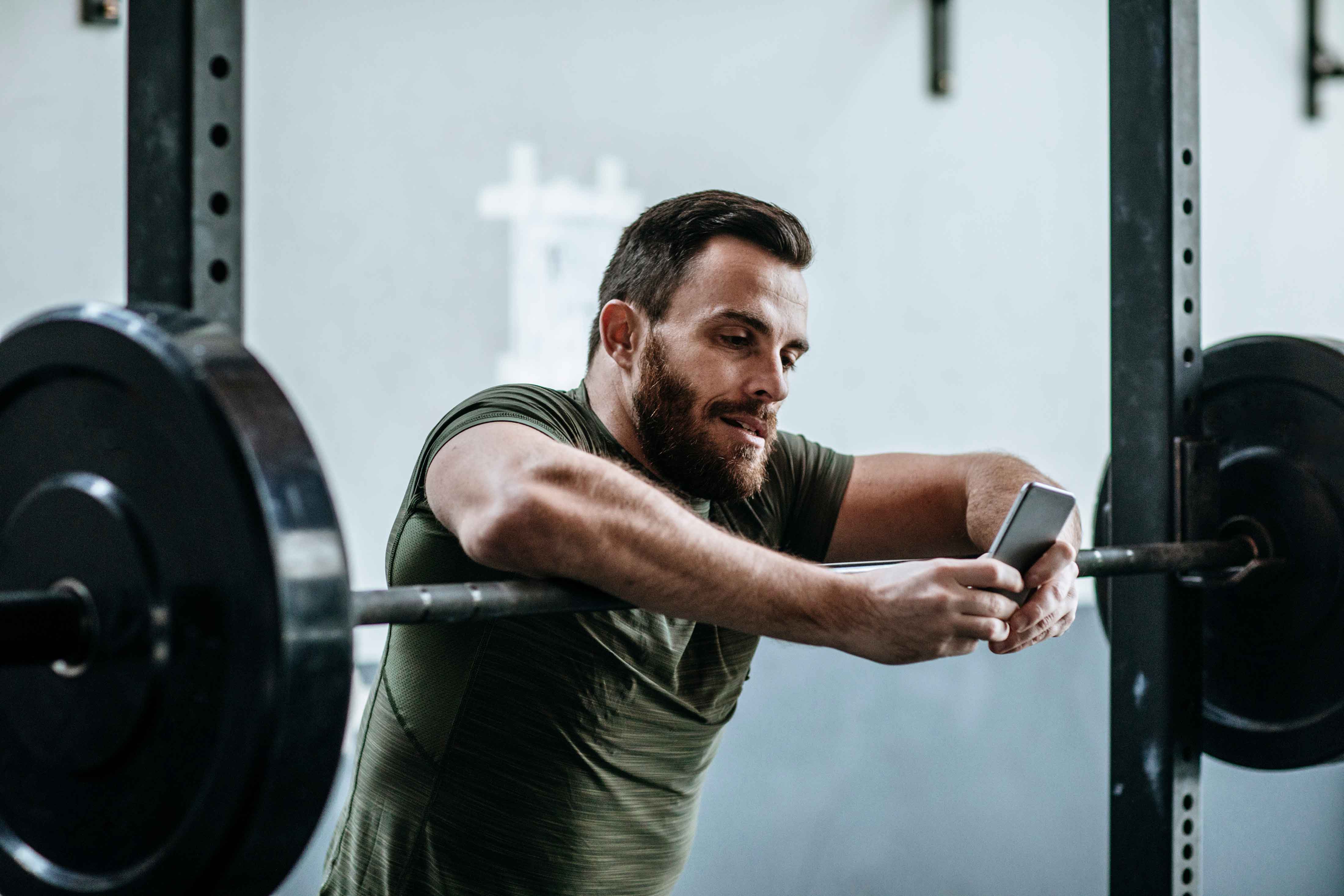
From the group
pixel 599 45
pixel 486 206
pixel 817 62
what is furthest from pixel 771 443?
pixel 817 62

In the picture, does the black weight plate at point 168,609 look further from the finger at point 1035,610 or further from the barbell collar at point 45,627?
the finger at point 1035,610

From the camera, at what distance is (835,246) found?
263cm

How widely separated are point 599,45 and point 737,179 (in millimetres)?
393

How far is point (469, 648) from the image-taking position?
128cm

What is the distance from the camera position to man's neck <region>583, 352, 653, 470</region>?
1.51 metres

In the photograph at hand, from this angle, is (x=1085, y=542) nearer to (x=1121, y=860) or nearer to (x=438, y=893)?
(x=1121, y=860)

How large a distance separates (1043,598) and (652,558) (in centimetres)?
41

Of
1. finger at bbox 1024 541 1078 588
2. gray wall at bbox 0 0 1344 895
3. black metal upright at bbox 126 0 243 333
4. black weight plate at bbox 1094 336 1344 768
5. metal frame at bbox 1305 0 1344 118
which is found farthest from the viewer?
metal frame at bbox 1305 0 1344 118

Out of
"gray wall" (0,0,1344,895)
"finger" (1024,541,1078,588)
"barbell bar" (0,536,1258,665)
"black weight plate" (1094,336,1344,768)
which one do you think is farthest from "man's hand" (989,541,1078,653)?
"gray wall" (0,0,1344,895)

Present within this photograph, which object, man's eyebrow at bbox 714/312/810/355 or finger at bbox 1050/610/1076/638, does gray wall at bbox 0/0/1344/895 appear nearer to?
man's eyebrow at bbox 714/312/810/355

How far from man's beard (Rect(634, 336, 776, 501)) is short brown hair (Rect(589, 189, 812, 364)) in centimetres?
8

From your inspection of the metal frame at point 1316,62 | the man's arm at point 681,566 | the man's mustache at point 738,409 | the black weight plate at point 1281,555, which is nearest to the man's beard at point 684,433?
the man's mustache at point 738,409

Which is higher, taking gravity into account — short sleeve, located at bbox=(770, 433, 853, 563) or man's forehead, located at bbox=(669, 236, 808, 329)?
man's forehead, located at bbox=(669, 236, 808, 329)

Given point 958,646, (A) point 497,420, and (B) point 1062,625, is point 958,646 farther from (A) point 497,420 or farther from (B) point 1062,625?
(A) point 497,420
